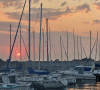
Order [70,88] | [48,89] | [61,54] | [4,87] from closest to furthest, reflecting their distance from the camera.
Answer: [4,87], [48,89], [70,88], [61,54]

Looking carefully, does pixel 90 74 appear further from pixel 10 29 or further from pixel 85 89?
pixel 10 29

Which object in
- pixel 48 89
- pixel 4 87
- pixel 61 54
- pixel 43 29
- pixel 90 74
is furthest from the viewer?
pixel 61 54

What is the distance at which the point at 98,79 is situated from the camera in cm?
5103

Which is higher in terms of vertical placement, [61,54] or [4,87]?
[61,54]

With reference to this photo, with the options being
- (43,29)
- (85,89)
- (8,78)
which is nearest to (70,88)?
(85,89)

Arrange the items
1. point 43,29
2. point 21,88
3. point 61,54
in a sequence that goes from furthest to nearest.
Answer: point 61,54 < point 43,29 < point 21,88

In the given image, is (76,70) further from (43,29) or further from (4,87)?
(4,87)

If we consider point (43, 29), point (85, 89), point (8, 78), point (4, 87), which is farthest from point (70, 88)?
point (43, 29)

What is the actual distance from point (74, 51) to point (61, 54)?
→ 463cm

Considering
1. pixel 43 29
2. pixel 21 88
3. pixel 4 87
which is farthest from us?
pixel 43 29

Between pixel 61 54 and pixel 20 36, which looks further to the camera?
pixel 61 54

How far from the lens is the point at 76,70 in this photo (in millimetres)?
50500

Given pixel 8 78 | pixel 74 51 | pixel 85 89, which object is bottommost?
pixel 85 89

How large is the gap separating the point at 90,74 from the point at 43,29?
14.1 m
